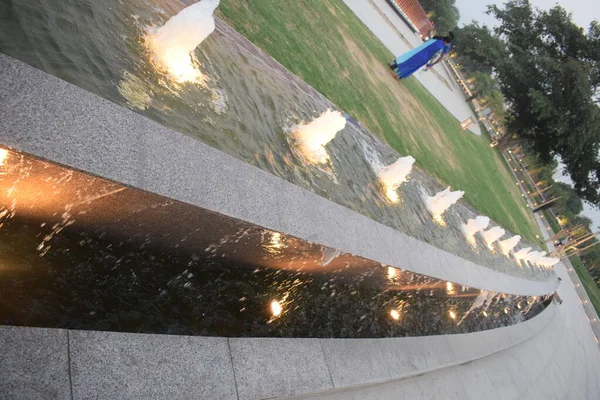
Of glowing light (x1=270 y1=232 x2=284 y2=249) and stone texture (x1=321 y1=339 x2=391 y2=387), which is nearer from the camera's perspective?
glowing light (x1=270 y1=232 x2=284 y2=249)

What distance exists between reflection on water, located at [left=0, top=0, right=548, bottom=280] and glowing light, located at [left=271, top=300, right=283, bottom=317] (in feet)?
5.14

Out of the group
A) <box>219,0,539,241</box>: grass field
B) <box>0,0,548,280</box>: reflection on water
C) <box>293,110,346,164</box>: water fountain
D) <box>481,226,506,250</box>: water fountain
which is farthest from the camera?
<box>481,226,506,250</box>: water fountain

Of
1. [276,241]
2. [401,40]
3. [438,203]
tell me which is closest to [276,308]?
[276,241]

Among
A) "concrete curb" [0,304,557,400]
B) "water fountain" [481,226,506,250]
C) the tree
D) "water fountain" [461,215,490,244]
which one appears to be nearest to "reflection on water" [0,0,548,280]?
"concrete curb" [0,304,557,400]

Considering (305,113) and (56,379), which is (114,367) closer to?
(56,379)

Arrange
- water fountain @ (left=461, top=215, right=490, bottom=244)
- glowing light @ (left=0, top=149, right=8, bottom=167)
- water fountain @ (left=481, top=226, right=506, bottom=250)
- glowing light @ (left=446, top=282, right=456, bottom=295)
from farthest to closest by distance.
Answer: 1. water fountain @ (left=481, top=226, right=506, bottom=250)
2. water fountain @ (left=461, top=215, right=490, bottom=244)
3. glowing light @ (left=446, top=282, right=456, bottom=295)
4. glowing light @ (left=0, top=149, right=8, bottom=167)

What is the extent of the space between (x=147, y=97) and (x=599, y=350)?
90.5ft

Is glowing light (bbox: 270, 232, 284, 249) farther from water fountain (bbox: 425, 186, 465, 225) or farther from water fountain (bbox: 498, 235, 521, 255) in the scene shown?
water fountain (bbox: 498, 235, 521, 255)

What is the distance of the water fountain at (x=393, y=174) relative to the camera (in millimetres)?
9305

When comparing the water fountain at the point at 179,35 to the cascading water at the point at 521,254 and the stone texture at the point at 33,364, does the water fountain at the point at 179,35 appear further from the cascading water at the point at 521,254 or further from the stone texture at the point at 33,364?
the cascading water at the point at 521,254

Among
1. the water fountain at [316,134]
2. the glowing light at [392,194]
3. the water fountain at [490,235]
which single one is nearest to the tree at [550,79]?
the water fountain at [490,235]

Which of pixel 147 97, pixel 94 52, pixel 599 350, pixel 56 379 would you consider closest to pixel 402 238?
pixel 147 97

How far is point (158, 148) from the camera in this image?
14.0 feet

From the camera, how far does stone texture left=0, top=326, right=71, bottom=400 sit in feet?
9.74
